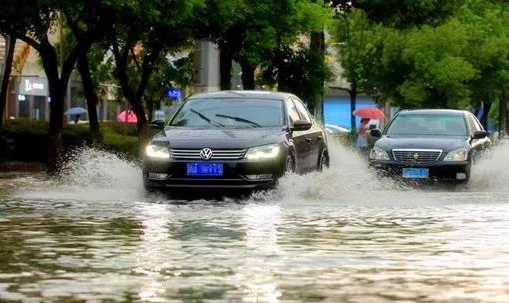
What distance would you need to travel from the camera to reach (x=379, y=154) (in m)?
24.9

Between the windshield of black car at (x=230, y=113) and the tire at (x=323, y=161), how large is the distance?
1.52 m

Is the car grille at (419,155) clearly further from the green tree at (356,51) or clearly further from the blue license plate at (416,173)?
the green tree at (356,51)

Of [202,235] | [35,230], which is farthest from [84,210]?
[202,235]

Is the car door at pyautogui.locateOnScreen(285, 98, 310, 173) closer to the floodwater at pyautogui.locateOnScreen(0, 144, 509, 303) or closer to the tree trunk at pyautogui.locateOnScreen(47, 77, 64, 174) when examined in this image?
the floodwater at pyautogui.locateOnScreen(0, 144, 509, 303)

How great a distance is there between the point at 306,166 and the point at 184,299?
1259 cm

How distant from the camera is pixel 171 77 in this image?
155 ft

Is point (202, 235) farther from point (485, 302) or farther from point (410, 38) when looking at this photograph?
point (410, 38)

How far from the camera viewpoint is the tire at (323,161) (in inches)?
→ 872

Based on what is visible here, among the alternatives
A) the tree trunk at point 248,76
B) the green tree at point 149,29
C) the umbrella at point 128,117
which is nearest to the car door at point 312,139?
the green tree at point 149,29

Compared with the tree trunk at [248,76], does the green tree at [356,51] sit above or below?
above

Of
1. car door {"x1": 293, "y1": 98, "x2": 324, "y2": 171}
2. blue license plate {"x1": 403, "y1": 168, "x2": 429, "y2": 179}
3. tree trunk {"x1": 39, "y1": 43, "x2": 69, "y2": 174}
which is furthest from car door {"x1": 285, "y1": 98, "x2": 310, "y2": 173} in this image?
tree trunk {"x1": 39, "y1": 43, "x2": 69, "y2": 174}

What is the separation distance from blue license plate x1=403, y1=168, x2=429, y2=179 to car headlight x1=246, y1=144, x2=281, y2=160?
5.43 metres

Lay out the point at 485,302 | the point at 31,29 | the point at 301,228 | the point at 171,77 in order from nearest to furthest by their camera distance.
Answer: the point at 485,302
the point at 301,228
the point at 31,29
the point at 171,77

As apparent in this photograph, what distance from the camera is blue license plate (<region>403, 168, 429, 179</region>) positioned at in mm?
24188
